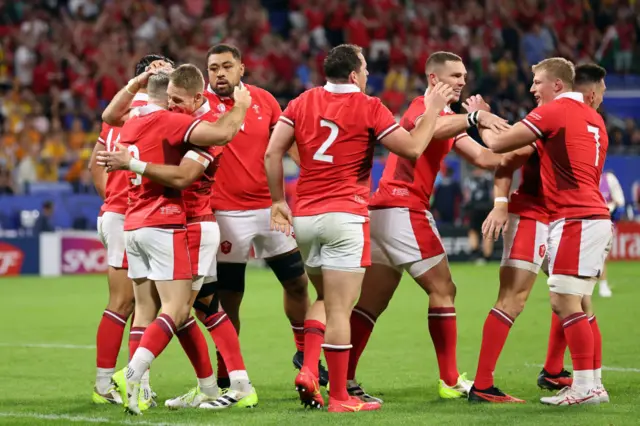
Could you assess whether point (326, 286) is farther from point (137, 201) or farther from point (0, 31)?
point (0, 31)

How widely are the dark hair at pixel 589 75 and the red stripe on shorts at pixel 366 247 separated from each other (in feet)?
6.31

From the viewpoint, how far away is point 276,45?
86.5 ft

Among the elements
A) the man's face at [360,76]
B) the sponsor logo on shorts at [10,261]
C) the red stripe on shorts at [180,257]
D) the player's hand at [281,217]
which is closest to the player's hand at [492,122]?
the man's face at [360,76]

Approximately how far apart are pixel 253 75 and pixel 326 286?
59.1ft

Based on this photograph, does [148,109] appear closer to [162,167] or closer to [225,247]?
[162,167]

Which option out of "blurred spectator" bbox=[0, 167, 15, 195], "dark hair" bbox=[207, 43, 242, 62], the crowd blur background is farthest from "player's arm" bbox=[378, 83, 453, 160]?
"blurred spectator" bbox=[0, 167, 15, 195]

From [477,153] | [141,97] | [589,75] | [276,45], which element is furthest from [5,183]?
[589,75]

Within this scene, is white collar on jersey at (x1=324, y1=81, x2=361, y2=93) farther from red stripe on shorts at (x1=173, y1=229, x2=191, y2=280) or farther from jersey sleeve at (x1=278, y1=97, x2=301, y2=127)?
red stripe on shorts at (x1=173, y1=229, x2=191, y2=280)

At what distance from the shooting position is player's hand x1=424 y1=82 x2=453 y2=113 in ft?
24.6

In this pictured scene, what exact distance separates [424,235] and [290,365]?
2700mm

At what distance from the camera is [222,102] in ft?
27.8

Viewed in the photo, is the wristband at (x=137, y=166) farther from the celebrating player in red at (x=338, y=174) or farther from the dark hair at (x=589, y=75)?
the dark hair at (x=589, y=75)

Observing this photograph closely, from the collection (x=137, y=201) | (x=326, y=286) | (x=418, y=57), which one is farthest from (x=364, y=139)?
(x=418, y=57)

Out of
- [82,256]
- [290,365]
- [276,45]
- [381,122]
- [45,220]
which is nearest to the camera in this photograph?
[381,122]
